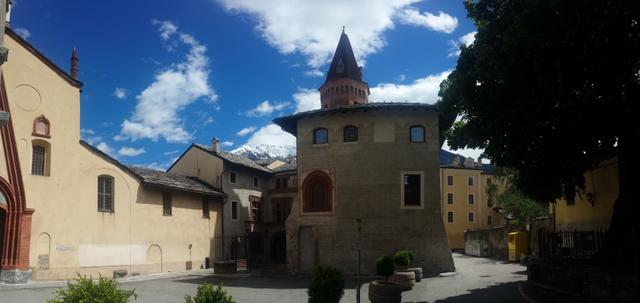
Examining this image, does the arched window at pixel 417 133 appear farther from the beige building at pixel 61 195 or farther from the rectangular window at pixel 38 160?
the rectangular window at pixel 38 160

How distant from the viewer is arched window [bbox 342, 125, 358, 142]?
28.7 metres

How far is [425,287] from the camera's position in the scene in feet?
72.4

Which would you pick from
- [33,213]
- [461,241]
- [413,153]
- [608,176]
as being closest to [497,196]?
[461,241]

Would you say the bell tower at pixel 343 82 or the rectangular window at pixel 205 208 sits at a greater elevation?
the bell tower at pixel 343 82

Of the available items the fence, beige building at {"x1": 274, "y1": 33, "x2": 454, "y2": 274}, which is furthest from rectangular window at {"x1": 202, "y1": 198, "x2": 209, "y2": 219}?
the fence

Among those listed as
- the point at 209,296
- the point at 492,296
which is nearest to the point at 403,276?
the point at 492,296

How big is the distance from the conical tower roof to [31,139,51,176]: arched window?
33.4 m

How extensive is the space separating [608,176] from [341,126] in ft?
44.0

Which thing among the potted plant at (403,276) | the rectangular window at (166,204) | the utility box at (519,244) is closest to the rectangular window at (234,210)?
the rectangular window at (166,204)

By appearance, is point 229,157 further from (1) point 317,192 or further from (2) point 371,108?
(2) point 371,108

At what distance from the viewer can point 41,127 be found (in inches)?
982

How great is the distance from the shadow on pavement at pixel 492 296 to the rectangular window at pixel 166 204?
761 inches

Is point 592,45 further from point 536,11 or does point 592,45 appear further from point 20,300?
point 20,300

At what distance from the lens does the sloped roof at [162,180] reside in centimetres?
2830
